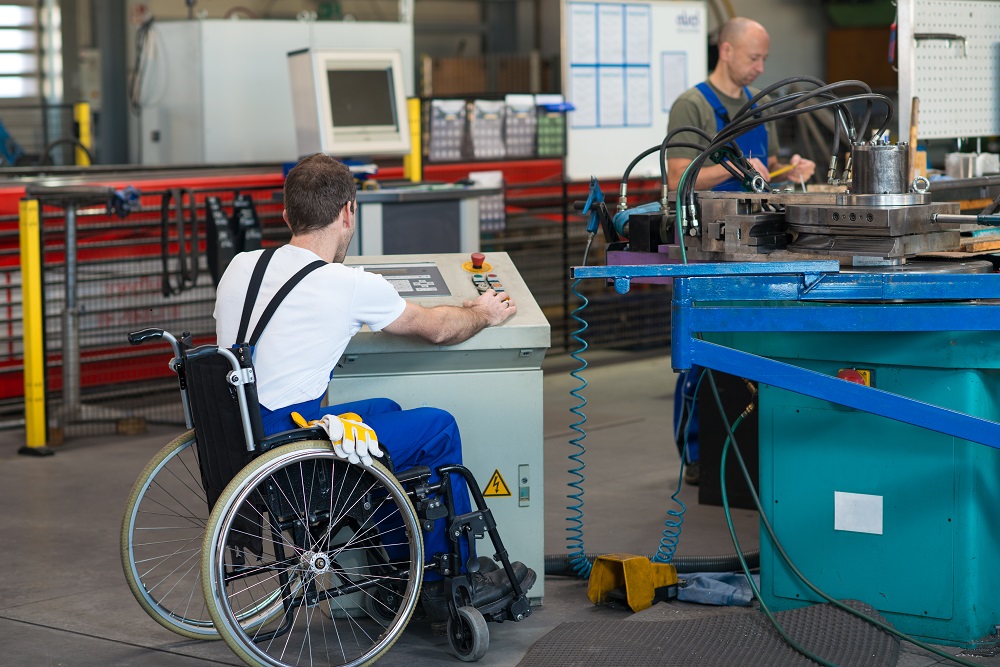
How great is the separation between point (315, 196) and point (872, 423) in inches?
54.4

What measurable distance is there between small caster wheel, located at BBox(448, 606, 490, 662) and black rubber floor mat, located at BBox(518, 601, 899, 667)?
0.10 meters

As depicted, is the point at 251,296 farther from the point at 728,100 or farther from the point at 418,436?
the point at 728,100

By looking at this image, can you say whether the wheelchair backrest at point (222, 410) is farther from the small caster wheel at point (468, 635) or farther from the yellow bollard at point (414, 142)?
the yellow bollard at point (414, 142)

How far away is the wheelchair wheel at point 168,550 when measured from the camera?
9.70 ft

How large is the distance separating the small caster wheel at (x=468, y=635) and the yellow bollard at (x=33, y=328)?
9.21ft

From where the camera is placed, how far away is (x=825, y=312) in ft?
8.89

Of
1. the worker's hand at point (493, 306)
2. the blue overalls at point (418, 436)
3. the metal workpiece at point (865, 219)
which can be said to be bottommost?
the blue overalls at point (418, 436)

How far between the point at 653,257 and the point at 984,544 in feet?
3.34

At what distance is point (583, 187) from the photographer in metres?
7.34

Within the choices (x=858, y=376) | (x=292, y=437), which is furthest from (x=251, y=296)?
(x=858, y=376)

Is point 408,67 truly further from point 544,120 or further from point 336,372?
point 336,372

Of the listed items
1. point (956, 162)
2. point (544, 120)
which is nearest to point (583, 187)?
point (544, 120)

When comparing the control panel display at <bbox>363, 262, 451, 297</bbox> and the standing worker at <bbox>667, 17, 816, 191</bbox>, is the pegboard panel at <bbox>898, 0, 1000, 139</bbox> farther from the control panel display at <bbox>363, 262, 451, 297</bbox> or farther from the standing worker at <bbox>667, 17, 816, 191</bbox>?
the control panel display at <bbox>363, 262, 451, 297</bbox>

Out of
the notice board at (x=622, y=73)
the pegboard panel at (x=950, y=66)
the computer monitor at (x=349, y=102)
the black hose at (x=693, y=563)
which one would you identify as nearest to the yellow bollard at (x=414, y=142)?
the computer monitor at (x=349, y=102)
